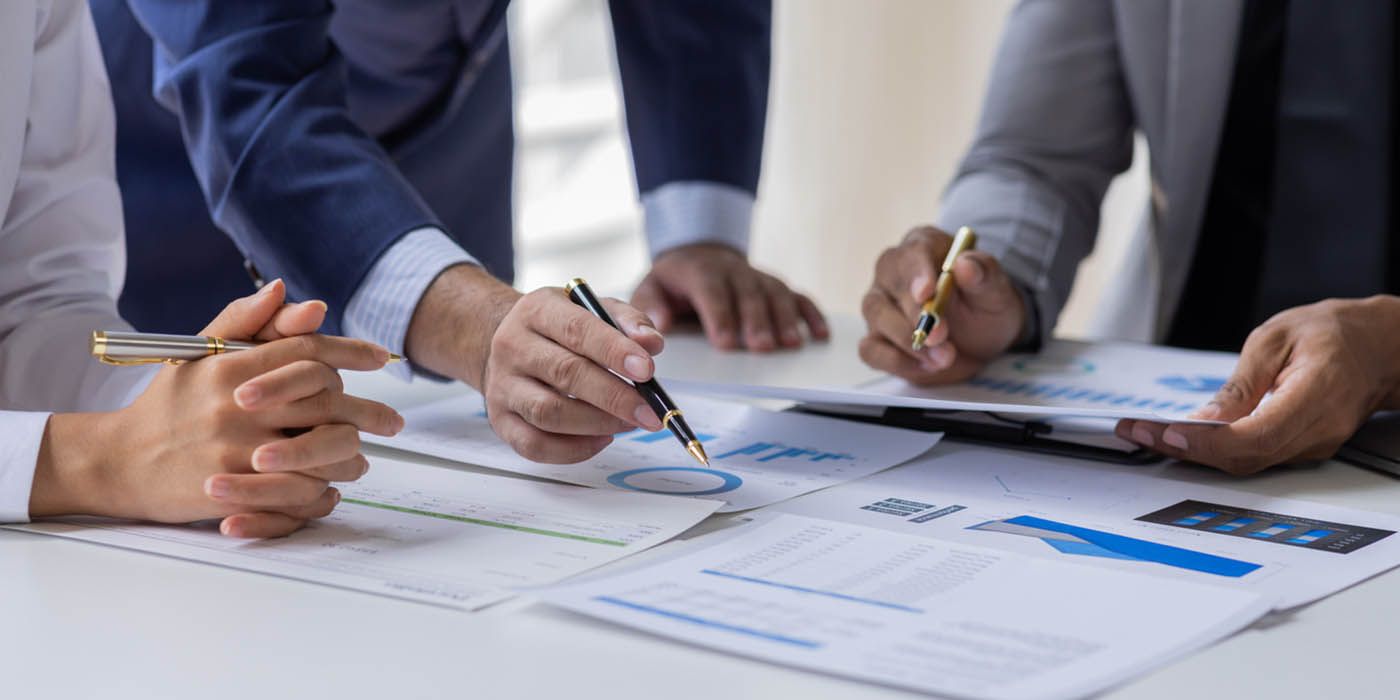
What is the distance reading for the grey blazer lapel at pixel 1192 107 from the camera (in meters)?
1.50

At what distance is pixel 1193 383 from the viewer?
1.16 m

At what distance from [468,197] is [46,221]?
2.56 feet

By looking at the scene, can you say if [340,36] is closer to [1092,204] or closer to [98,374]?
[98,374]

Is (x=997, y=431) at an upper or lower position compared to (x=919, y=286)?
lower

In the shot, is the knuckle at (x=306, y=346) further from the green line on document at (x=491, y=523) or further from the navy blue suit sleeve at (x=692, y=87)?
the navy blue suit sleeve at (x=692, y=87)

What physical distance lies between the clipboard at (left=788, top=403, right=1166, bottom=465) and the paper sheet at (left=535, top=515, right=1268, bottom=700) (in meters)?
0.27

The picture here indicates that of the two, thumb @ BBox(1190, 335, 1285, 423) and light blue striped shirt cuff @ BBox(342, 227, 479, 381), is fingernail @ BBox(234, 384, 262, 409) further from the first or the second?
thumb @ BBox(1190, 335, 1285, 423)

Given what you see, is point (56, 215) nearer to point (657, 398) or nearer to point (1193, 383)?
point (657, 398)

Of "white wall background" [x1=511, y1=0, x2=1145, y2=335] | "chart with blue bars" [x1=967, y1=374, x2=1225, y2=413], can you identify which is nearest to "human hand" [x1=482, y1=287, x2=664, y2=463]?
"chart with blue bars" [x1=967, y1=374, x2=1225, y2=413]

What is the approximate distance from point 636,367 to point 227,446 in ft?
0.84

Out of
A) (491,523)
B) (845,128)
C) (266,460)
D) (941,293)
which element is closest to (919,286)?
(941,293)

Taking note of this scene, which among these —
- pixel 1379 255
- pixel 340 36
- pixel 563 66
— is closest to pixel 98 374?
pixel 340 36

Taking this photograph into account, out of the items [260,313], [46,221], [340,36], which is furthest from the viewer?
[340,36]

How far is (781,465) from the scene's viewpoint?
91cm
